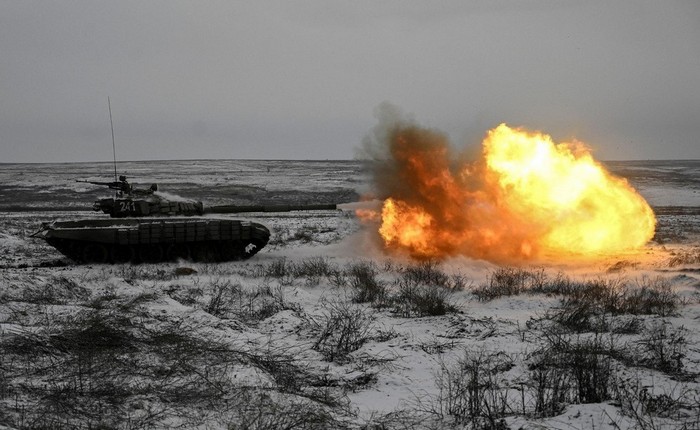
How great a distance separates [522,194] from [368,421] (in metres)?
15.6

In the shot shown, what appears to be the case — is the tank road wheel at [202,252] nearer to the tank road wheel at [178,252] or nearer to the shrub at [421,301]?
the tank road wheel at [178,252]

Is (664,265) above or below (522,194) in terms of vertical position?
below

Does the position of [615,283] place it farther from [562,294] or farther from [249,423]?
[249,423]

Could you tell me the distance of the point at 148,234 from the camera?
2030 cm

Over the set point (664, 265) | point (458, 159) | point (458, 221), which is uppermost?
point (458, 159)

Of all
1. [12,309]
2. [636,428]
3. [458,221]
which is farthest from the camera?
[458,221]

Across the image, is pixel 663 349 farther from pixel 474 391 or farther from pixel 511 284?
pixel 511 284

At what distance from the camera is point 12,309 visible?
11.4 metres

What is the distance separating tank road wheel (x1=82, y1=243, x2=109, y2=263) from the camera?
66.4ft

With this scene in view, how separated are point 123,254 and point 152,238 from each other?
1.30 metres

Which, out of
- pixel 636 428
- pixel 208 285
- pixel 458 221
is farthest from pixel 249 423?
pixel 458 221

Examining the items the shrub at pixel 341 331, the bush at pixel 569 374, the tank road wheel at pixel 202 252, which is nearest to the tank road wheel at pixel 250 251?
the tank road wheel at pixel 202 252

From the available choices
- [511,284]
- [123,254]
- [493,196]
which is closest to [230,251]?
[123,254]

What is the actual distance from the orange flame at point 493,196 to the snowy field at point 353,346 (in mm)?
1593
